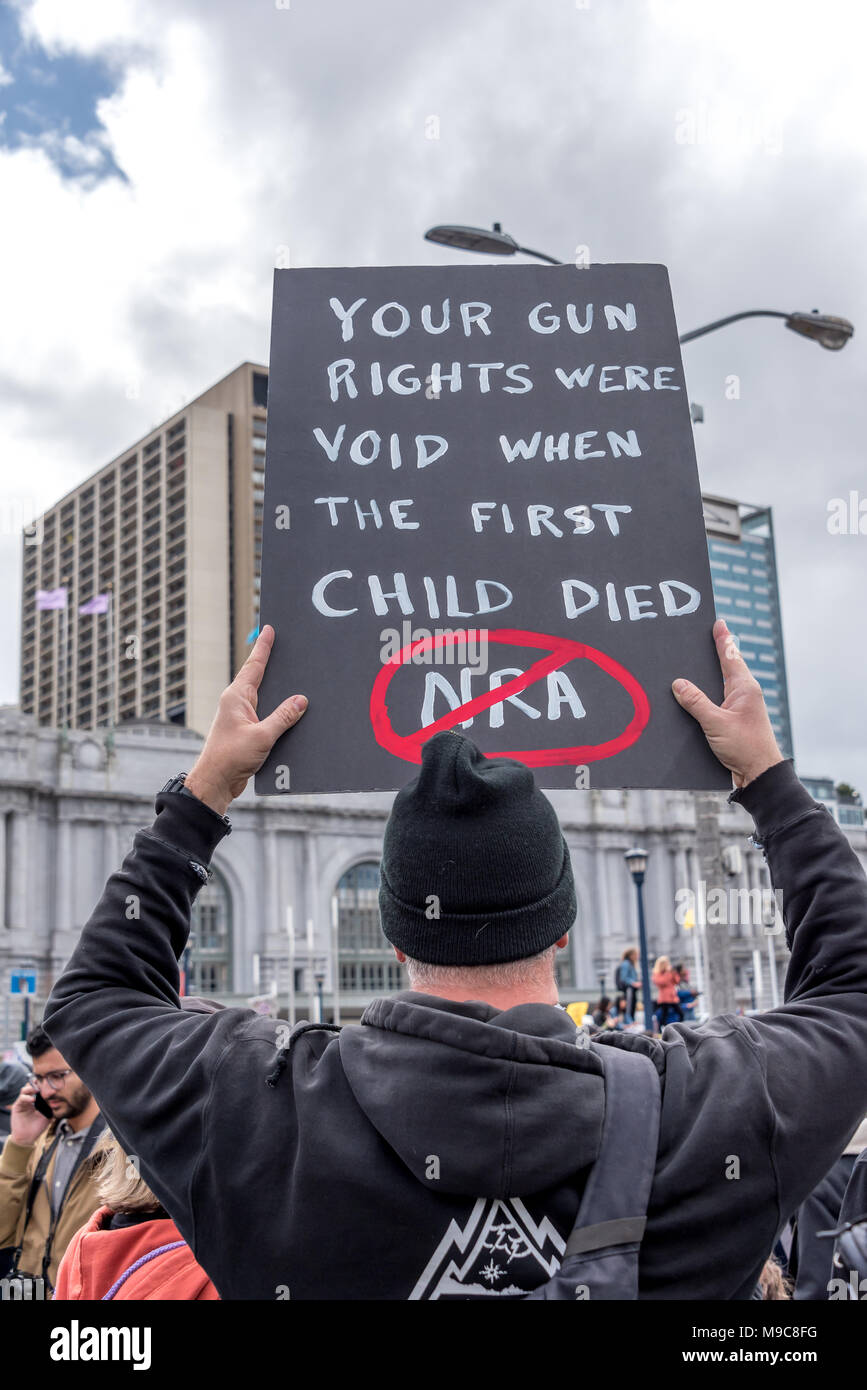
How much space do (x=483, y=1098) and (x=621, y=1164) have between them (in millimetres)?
233

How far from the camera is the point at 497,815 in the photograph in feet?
6.72

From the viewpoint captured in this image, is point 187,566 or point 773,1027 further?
point 187,566

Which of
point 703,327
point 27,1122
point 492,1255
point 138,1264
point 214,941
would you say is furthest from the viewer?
point 214,941

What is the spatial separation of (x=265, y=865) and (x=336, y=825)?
4.93 meters

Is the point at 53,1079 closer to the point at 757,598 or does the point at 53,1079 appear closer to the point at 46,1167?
the point at 46,1167

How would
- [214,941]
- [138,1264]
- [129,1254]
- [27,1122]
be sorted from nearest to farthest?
[138,1264] < [129,1254] < [27,1122] < [214,941]

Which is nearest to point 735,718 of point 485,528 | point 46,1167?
point 485,528

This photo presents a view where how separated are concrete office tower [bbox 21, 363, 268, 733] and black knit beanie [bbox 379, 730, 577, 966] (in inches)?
4199

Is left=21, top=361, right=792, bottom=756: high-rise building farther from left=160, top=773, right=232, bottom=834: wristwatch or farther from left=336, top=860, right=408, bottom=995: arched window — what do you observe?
left=160, top=773, right=232, bottom=834: wristwatch

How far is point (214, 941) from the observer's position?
68750mm

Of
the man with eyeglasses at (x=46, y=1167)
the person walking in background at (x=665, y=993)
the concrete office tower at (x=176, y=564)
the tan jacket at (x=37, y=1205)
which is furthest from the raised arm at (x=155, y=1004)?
the concrete office tower at (x=176, y=564)

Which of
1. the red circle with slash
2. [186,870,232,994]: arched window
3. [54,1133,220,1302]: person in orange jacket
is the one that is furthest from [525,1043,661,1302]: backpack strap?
[186,870,232,994]: arched window
